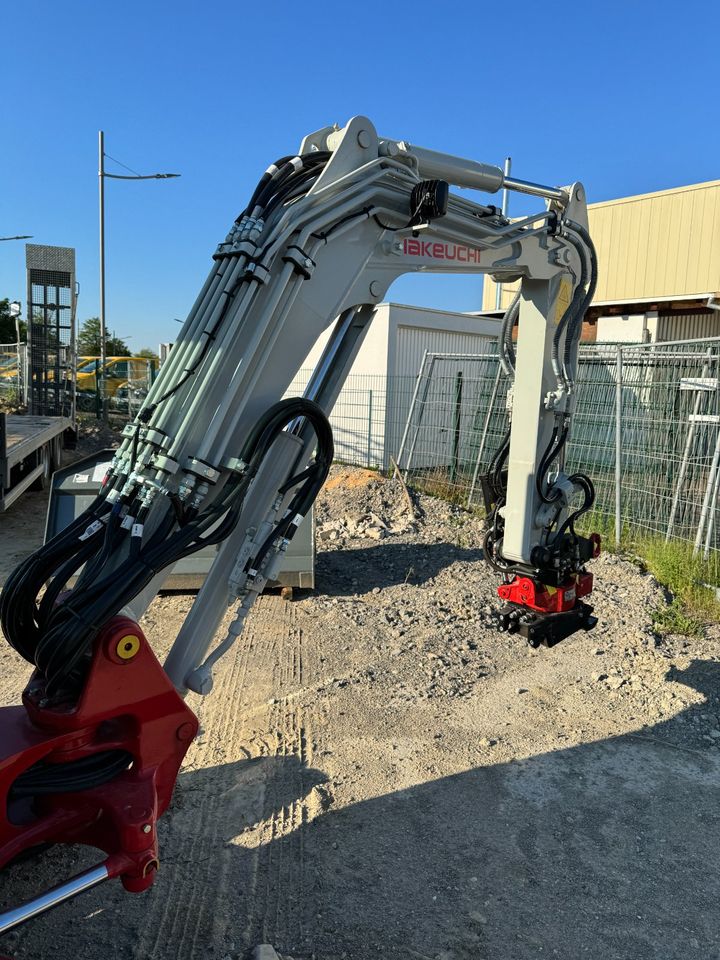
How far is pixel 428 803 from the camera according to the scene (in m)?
3.83

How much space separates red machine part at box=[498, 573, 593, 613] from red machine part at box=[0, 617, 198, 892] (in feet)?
7.35

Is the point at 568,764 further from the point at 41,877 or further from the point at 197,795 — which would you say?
the point at 41,877

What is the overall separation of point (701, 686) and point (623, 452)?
3.99 m

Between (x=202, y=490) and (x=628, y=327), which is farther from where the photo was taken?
(x=628, y=327)

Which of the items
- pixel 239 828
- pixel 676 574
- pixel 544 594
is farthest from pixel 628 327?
pixel 239 828

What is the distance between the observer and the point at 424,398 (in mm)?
12055

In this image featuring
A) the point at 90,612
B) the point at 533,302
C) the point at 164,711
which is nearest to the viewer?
the point at 90,612

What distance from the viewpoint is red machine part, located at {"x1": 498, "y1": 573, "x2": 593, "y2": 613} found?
14.2 feet

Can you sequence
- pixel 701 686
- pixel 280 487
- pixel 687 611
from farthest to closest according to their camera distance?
pixel 687 611 → pixel 701 686 → pixel 280 487

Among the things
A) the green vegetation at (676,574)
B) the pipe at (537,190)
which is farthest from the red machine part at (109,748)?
the green vegetation at (676,574)

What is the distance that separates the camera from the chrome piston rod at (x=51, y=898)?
7.52ft

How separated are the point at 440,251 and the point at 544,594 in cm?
208

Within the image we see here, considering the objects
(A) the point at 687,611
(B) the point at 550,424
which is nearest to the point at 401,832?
(B) the point at 550,424

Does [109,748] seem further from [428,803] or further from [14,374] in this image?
[14,374]
